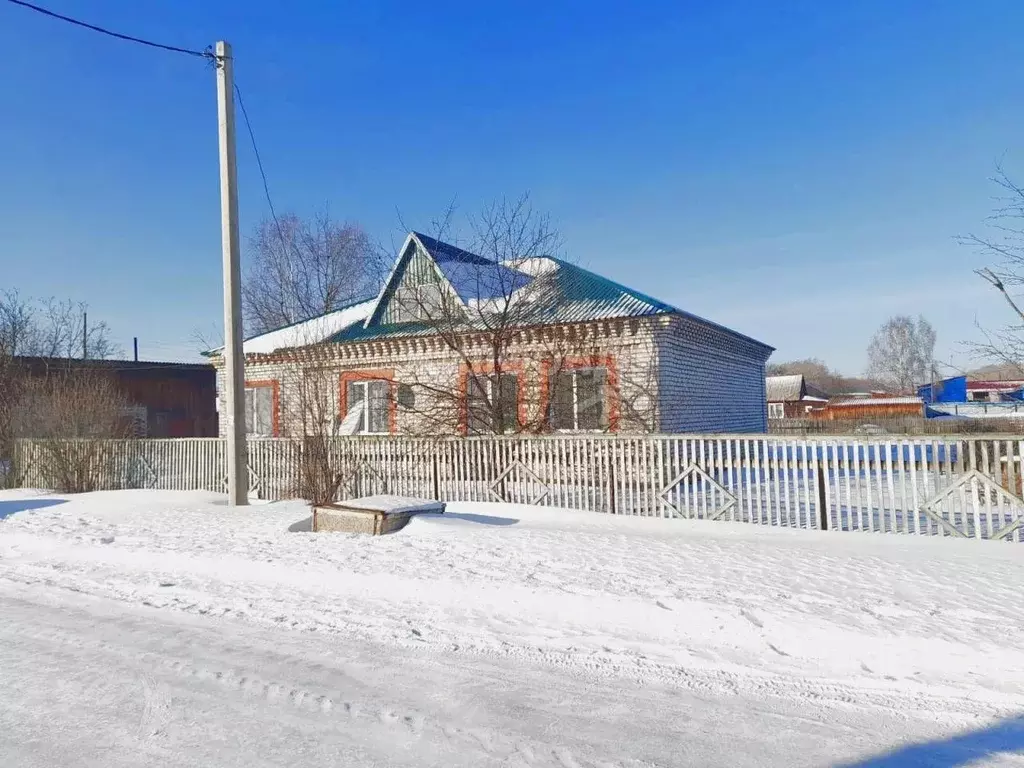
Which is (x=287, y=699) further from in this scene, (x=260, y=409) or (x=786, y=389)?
(x=786, y=389)

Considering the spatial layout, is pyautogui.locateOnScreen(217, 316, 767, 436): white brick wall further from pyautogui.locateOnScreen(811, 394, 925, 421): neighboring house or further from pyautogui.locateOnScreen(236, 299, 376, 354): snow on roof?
pyautogui.locateOnScreen(811, 394, 925, 421): neighboring house

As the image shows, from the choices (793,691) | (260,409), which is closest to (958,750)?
(793,691)

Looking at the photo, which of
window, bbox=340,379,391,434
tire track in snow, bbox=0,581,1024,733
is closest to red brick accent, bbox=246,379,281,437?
window, bbox=340,379,391,434

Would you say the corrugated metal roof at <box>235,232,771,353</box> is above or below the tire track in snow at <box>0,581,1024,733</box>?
above

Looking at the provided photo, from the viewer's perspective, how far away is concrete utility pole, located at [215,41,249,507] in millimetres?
12391

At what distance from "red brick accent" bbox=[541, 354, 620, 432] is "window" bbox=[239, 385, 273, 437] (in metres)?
10.4

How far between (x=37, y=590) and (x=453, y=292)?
1104 centimetres

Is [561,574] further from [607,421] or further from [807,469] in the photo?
[607,421]

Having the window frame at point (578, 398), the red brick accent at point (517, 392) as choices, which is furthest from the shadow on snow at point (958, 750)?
the window frame at point (578, 398)

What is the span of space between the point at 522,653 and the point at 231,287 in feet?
31.4

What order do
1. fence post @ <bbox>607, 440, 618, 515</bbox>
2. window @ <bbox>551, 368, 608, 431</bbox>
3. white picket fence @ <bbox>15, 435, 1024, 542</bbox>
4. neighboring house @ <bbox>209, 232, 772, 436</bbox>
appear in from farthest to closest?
1. window @ <bbox>551, 368, 608, 431</bbox>
2. neighboring house @ <bbox>209, 232, 772, 436</bbox>
3. fence post @ <bbox>607, 440, 618, 515</bbox>
4. white picket fence @ <bbox>15, 435, 1024, 542</bbox>

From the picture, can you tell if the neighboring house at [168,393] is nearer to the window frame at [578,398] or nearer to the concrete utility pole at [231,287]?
the concrete utility pole at [231,287]

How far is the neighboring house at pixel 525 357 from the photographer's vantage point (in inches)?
636

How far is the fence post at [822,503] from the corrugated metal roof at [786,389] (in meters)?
61.6
